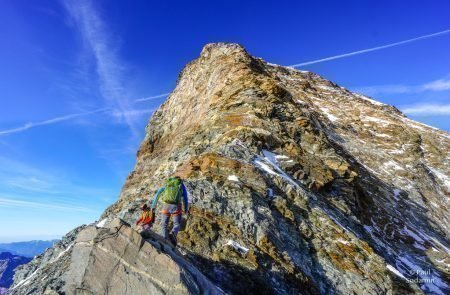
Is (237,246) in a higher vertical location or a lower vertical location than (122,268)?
higher

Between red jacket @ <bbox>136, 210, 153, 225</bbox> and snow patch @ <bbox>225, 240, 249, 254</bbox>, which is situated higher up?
red jacket @ <bbox>136, 210, 153, 225</bbox>

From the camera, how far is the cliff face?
1433cm

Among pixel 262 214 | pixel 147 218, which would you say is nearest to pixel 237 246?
pixel 262 214

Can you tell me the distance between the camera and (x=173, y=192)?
15.0 meters

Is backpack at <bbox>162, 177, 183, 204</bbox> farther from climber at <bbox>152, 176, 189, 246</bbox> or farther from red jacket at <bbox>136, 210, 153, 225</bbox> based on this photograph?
red jacket at <bbox>136, 210, 153, 225</bbox>

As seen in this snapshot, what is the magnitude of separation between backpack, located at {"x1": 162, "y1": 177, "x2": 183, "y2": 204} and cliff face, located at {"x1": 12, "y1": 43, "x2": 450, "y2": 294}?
87.1 inches

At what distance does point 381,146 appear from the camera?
2564 inches

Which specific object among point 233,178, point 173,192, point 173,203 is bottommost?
point 173,203

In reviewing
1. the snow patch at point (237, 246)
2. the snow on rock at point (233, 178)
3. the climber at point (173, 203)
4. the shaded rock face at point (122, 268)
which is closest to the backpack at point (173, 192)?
the climber at point (173, 203)

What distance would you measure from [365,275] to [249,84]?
22979mm

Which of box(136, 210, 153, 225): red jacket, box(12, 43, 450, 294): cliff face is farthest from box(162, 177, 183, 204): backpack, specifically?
box(12, 43, 450, 294): cliff face

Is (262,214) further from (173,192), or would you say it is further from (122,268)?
(122,268)

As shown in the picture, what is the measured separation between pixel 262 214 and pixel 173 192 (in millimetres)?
6286

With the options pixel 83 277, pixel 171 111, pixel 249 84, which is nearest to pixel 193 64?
pixel 171 111
